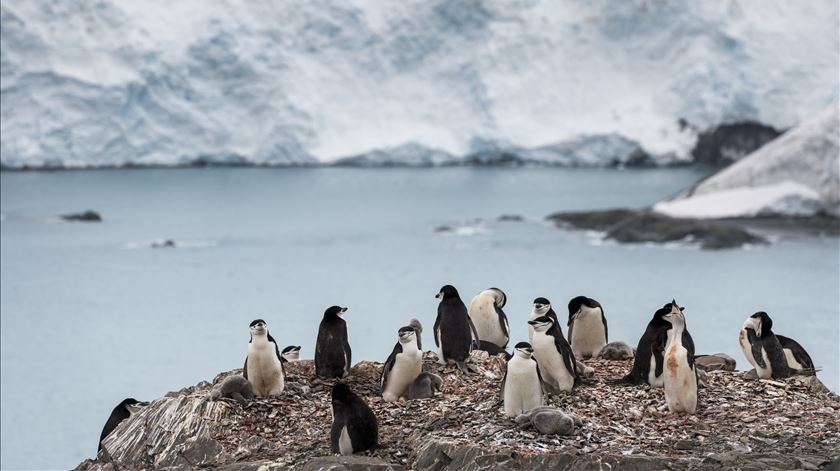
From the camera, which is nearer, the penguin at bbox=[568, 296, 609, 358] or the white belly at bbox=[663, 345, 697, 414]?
the white belly at bbox=[663, 345, 697, 414]

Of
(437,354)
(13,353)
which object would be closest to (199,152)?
(13,353)

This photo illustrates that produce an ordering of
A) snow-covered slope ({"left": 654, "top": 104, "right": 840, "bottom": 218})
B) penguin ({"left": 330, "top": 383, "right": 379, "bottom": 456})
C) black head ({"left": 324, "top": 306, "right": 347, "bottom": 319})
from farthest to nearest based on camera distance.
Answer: snow-covered slope ({"left": 654, "top": 104, "right": 840, "bottom": 218}), black head ({"left": 324, "top": 306, "right": 347, "bottom": 319}), penguin ({"left": 330, "top": 383, "right": 379, "bottom": 456})

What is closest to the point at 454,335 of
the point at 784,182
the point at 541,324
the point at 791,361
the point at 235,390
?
the point at 541,324

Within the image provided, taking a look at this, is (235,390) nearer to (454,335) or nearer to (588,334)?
(454,335)

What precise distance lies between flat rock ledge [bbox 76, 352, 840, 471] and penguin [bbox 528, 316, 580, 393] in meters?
0.10

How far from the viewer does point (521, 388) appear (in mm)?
5973

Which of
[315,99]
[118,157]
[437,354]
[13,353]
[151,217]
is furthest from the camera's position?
[315,99]

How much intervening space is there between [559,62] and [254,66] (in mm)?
11318

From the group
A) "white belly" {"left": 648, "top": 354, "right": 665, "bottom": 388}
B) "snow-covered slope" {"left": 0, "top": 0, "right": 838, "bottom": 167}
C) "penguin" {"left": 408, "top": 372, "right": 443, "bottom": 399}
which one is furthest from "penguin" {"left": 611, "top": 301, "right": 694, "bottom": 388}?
"snow-covered slope" {"left": 0, "top": 0, "right": 838, "bottom": 167}

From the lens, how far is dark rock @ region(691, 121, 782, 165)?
39094 mm

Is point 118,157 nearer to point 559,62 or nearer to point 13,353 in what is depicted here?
point 559,62

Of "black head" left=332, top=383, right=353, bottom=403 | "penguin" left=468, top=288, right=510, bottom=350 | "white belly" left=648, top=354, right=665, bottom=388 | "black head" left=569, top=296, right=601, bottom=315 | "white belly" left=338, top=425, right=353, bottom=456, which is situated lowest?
"white belly" left=338, top=425, right=353, bottom=456

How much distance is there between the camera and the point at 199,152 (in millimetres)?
37812

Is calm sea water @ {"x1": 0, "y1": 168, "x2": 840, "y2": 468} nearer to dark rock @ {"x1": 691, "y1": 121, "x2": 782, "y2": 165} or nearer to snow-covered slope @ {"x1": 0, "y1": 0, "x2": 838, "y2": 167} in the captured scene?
snow-covered slope @ {"x1": 0, "y1": 0, "x2": 838, "y2": 167}
